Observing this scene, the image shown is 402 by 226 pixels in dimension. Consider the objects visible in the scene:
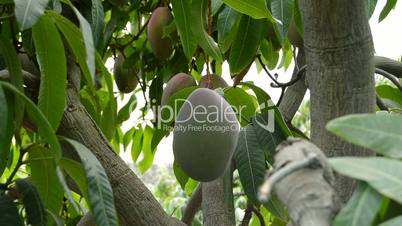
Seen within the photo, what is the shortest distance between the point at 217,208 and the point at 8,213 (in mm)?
427

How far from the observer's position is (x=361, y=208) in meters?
0.39

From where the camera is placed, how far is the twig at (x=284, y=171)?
315mm

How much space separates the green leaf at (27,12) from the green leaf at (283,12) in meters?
0.35

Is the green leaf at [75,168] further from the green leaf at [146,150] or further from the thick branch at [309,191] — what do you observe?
the green leaf at [146,150]

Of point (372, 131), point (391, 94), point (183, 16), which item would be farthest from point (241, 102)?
point (372, 131)

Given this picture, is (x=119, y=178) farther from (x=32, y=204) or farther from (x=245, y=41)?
(x=245, y=41)

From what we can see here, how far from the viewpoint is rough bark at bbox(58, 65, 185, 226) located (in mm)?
861

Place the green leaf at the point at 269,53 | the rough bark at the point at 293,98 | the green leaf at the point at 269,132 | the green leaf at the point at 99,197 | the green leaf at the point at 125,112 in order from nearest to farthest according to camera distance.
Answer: the green leaf at the point at 99,197 → the green leaf at the point at 269,132 → the rough bark at the point at 293,98 → the green leaf at the point at 269,53 → the green leaf at the point at 125,112

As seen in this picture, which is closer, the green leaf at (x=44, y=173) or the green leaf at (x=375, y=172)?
the green leaf at (x=375, y=172)

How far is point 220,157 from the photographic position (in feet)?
2.90

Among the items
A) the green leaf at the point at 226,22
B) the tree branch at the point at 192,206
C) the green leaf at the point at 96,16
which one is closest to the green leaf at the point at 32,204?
the green leaf at the point at 96,16

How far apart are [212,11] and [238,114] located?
0.17 metres

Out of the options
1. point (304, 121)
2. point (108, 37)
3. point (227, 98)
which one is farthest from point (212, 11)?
point (304, 121)

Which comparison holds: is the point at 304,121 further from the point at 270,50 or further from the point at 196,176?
the point at 196,176
